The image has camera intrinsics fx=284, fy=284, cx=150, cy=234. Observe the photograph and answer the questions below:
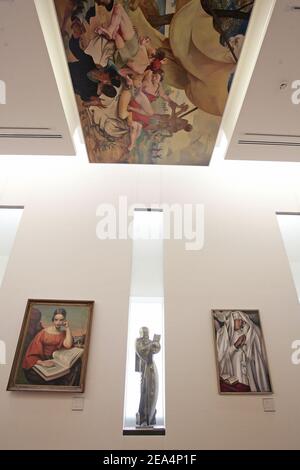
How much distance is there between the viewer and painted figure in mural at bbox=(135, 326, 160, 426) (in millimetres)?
3895

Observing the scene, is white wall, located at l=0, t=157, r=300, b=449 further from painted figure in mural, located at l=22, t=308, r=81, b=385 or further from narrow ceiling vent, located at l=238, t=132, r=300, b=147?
narrow ceiling vent, located at l=238, t=132, r=300, b=147

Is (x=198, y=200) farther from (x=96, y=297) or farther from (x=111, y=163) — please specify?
(x=96, y=297)

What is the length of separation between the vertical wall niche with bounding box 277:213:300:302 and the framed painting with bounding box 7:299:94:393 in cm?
385

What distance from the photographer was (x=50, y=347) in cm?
412

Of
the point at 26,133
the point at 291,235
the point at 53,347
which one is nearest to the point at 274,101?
the point at 291,235

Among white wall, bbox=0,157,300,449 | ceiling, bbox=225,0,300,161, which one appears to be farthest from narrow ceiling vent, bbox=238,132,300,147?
white wall, bbox=0,157,300,449

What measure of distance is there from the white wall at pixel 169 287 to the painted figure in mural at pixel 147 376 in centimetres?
21

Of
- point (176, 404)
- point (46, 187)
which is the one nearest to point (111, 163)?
point (46, 187)

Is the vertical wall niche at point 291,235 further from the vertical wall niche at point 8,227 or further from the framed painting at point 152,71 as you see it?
the vertical wall niche at point 8,227

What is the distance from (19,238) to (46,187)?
127 centimetres

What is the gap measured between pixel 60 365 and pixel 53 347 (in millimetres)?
276

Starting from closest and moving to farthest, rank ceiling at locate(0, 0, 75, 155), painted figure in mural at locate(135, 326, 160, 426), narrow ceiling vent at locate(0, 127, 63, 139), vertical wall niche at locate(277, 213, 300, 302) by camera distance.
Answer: ceiling at locate(0, 0, 75, 155) < painted figure in mural at locate(135, 326, 160, 426) < narrow ceiling vent at locate(0, 127, 63, 139) < vertical wall niche at locate(277, 213, 300, 302)

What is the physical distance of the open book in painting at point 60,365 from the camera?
3.96m

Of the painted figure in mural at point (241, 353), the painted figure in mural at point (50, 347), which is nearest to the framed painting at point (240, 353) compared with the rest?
the painted figure in mural at point (241, 353)
